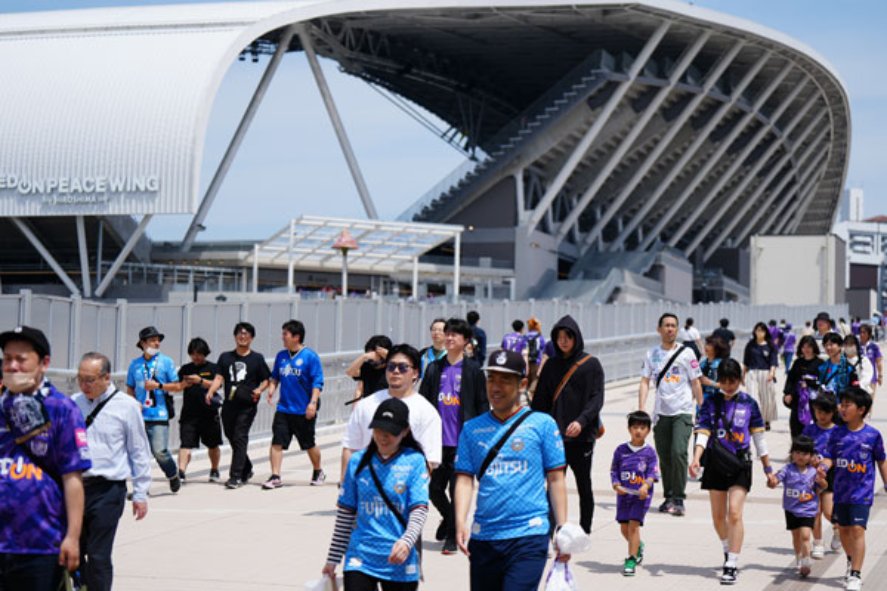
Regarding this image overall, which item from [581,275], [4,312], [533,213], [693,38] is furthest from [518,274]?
[4,312]

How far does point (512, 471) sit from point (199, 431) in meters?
8.30

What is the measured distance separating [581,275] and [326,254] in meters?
20.7

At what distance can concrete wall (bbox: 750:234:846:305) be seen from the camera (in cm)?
4569

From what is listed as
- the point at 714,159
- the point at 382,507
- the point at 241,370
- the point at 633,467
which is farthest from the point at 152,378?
the point at 714,159

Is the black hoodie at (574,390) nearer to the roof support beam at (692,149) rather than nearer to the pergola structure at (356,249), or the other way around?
the pergola structure at (356,249)

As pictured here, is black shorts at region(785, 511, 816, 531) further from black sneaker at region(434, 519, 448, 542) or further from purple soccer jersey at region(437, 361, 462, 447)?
black sneaker at region(434, 519, 448, 542)

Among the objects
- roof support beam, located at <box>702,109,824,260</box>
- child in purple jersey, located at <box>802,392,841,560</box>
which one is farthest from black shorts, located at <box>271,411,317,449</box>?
roof support beam, located at <box>702,109,824,260</box>

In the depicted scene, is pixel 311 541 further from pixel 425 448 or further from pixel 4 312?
pixel 4 312

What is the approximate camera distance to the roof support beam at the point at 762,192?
7344cm

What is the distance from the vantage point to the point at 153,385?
13.0 metres

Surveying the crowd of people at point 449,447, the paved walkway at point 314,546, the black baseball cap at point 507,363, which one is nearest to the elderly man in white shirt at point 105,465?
A: the crowd of people at point 449,447

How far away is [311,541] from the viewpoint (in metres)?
10.6

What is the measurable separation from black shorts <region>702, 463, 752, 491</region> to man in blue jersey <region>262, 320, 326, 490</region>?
4976mm

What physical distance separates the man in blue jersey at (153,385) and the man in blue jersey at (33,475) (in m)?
7.37
